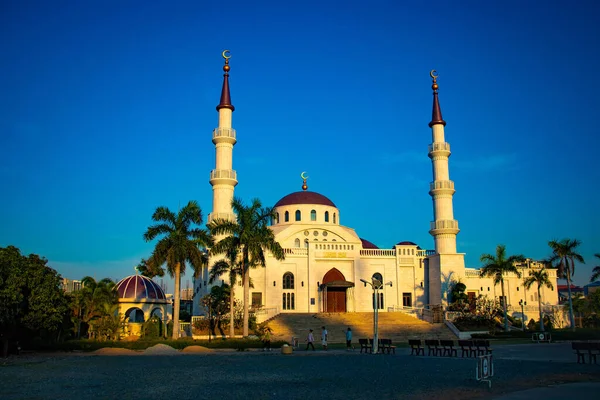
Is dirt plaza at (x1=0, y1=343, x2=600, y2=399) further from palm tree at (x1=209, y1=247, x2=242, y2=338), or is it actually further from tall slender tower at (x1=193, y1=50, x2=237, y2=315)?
tall slender tower at (x1=193, y1=50, x2=237, y2=315)

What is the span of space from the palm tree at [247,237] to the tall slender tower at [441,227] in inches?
826

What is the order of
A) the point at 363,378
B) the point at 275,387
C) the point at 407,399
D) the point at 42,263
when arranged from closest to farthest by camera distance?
the point at 407,399, the point at 275,387, the point at 363,378, the point at 42,263

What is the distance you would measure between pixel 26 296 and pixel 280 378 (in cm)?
1804

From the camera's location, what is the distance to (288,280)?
52.1 meters

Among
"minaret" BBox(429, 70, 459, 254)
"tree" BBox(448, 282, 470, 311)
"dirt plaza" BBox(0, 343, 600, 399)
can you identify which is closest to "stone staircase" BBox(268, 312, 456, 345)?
"tree" BBox(448, 282, 470, 311)

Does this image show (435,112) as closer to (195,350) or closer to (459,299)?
(459,299)

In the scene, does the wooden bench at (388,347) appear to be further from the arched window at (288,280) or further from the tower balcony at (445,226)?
the tower balcony at (445,226)

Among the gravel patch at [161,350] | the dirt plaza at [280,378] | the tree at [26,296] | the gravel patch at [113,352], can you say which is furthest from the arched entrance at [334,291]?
the dirt plaza at [280,378]

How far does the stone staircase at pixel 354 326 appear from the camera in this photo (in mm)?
43312

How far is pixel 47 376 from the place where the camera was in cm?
1891

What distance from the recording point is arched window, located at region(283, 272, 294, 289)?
51.9 metres

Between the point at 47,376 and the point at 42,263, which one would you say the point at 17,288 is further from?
the point at 47,376

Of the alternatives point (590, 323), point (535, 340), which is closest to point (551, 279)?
point (590, 323)

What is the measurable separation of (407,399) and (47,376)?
480 inches
